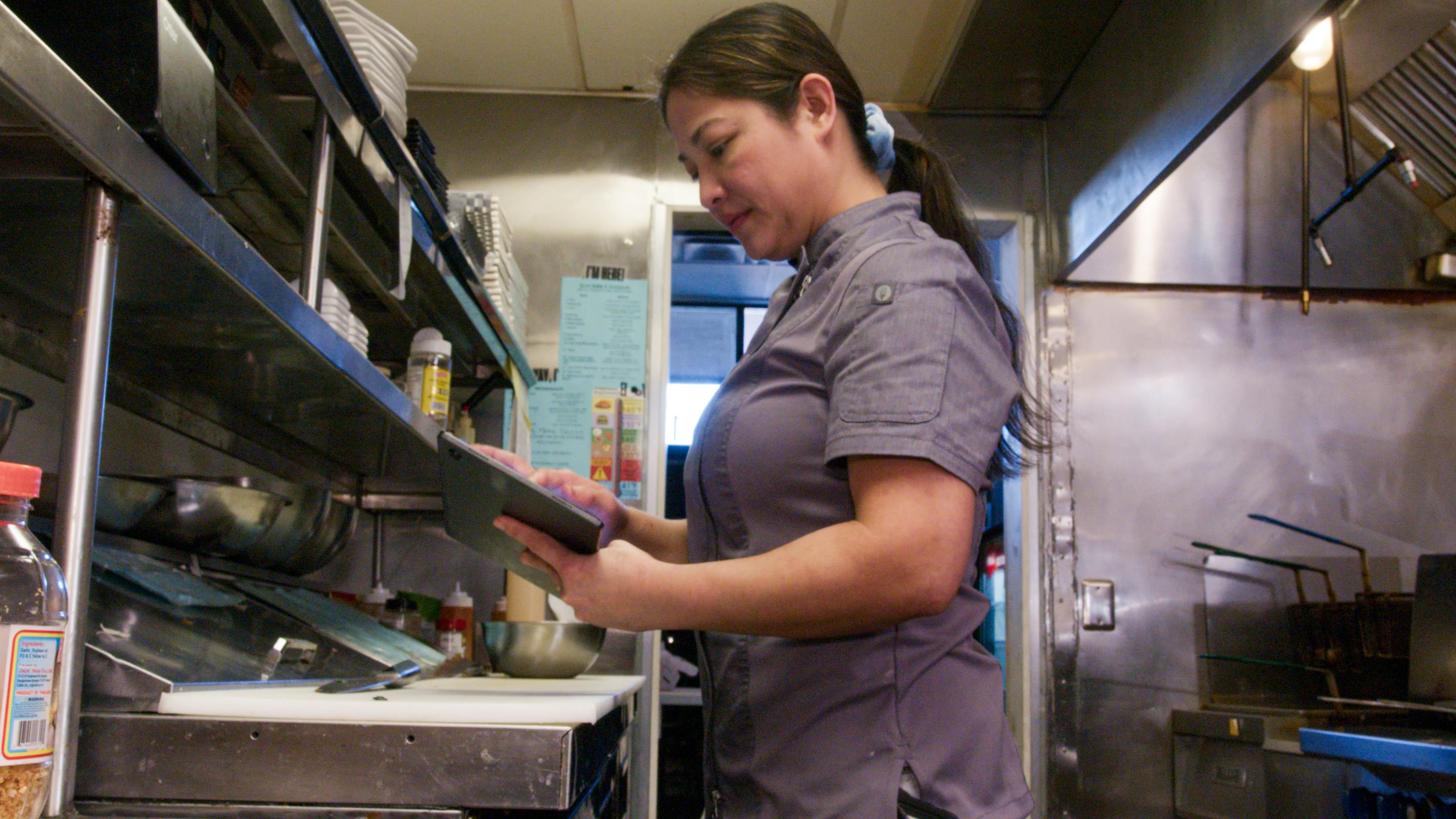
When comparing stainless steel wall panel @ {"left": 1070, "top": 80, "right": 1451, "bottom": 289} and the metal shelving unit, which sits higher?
stainless steel wall panel @ {"left": 1070, "top": 80, "right": 1451, "bottom": 289}

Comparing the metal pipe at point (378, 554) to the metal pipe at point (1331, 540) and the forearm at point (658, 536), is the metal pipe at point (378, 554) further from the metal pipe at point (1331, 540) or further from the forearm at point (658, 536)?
the metal pipe at point (1331, 540)

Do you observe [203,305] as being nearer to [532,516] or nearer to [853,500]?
[532,516]

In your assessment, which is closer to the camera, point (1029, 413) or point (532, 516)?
point (532, 516)

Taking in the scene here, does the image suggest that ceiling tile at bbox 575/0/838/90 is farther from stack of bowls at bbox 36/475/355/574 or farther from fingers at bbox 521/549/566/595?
fingers at bbox 521/549/566/595

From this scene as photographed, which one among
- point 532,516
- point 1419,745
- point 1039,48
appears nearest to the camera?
point 532,516

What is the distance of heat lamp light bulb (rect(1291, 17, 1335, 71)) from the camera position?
103 inches

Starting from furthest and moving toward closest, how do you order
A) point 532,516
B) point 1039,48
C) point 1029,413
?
point 1039,48, point 1029,413, point 532,516

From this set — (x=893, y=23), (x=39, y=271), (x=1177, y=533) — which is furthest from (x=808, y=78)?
(x=1177, y=533)

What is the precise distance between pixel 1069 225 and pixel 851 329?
212 cm

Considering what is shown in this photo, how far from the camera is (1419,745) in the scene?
5.44ft

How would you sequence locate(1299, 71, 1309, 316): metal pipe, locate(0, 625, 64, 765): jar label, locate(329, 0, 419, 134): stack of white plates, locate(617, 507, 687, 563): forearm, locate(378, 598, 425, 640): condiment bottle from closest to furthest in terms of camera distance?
locate(0, 625, 64, 765): jar label → locate(617, 507, 687, 563): forearm → locate(329, 0, 419, 134): stack of white plates → locate(378, 598, 425, 640): condiment bottle → locate(1299, 71, 1309, 316): metal pipe

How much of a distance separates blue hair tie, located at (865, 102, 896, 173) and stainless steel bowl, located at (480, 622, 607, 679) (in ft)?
2.77

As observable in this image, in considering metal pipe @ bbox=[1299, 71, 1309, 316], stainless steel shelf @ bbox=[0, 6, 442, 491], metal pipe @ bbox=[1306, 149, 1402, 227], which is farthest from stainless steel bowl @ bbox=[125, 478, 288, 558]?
metal pipe @ bbox=[1306, 149, 1402, 227]

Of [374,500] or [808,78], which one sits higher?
[808,78]
